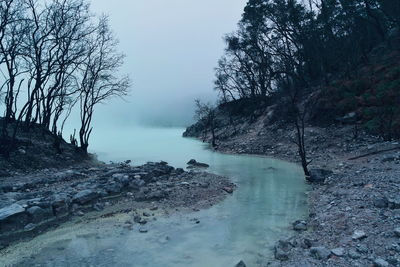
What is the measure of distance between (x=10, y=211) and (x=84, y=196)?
2.78 meters

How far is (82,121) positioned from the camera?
92.4ft

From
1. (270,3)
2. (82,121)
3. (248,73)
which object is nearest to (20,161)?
(82,121)

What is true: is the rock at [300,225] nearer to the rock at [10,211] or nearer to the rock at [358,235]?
the rock at [358,235]

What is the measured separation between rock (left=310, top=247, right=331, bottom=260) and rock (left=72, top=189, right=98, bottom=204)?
845cm

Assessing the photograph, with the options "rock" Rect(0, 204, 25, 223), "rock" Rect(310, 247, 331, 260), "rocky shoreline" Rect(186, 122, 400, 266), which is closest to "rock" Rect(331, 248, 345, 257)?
"rocky shoreline" Rect(186, 122, 400, 266)

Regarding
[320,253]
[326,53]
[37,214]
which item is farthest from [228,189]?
[326,53]

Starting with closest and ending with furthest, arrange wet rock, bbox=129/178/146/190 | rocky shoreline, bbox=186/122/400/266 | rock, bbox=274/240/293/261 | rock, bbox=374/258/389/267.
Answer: rock, bbox=374/258/389/267
rocky shoreline, bbox=186/122/400/266
rock, bbox=274/240/293/261
wet rock, bbox=129/178/146/190

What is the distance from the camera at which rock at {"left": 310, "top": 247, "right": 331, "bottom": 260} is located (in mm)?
6574

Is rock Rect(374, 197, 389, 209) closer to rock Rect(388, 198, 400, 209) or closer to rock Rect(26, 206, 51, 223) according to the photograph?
rock Rect(388, 198, 400, 209)

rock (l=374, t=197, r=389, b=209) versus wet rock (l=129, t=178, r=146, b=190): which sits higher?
rock (l=374, t=197, r=389, b=209)

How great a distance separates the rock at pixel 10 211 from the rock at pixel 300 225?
28.2 feet

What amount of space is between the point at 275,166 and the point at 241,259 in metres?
14.6

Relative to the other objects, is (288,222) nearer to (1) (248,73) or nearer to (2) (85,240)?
(2) (85,240)

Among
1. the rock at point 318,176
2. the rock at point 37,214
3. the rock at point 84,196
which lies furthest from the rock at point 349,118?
the rock at point 37,214
